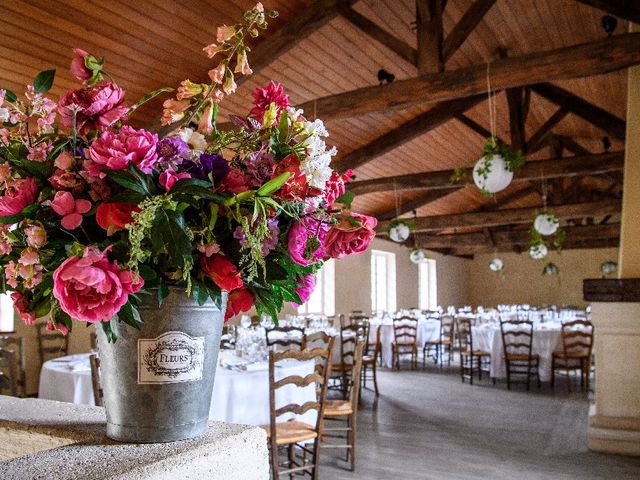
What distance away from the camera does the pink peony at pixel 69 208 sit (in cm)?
80

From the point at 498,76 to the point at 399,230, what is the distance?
4801 millimetres

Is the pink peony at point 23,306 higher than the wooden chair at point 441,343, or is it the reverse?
the pink peony at point 23,306

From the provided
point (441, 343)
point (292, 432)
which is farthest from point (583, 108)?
point (292, 432)

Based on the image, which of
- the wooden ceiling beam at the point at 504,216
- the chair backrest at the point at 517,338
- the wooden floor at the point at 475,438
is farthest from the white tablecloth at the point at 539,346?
the wooden ceiling beam at the point at 504,216

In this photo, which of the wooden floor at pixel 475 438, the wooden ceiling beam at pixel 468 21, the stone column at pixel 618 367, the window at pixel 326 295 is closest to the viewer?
the wooden floor at pixel 475 438

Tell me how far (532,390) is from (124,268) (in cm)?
768

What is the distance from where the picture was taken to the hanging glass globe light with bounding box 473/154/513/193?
604cm

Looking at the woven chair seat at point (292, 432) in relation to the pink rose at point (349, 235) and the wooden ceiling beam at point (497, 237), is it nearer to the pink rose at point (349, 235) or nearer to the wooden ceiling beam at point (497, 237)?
the pink rose at point (349, 235)

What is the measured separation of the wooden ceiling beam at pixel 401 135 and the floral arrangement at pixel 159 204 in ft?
27.4

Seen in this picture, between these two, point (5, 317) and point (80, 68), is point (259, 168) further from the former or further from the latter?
point (5, 317)

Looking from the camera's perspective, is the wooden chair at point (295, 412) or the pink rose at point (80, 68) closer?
the pink rose at point (80, 68)

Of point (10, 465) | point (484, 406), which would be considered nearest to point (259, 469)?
point (10, 465)

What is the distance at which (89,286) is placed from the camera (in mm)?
725

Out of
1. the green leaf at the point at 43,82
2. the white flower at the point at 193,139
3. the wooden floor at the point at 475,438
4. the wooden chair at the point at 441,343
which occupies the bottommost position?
the wooden floor at the point at 475,438
